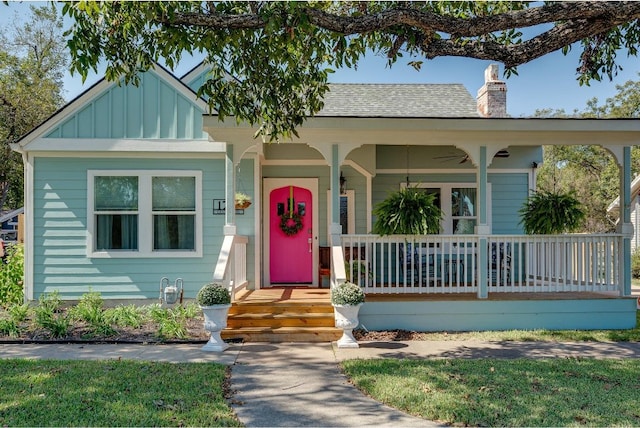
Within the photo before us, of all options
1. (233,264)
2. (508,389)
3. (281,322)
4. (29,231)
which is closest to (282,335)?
(281,322)

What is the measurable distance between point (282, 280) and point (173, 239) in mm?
2374

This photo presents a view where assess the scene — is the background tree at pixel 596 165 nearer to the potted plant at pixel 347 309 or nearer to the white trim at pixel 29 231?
the potted plant at pixel 347 309

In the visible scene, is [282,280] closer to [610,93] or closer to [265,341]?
[265,341]

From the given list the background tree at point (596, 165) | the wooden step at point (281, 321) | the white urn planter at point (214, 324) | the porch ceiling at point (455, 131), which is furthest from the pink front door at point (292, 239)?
the background tree at point (596, 165)

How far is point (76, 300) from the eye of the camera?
27.5 feet

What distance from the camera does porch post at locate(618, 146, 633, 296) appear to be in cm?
745

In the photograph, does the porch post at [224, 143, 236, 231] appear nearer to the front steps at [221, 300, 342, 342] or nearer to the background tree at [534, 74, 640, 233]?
the front steps at [221, 300, 342, 342]

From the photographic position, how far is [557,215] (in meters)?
7.46

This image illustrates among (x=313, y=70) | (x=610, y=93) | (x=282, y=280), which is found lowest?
(x=282, y=280)

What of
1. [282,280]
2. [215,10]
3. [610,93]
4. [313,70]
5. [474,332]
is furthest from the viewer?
[610,93]

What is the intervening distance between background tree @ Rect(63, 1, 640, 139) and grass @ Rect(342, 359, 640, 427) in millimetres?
3420

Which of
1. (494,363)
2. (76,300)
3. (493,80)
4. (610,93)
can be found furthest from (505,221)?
(610,93)

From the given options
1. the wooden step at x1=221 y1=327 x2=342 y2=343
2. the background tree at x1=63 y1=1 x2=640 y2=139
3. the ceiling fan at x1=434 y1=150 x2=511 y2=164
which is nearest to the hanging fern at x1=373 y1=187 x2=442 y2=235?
the wooden step at x1=221 y1=327 x2=342 y2=343

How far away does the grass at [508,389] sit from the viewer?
149 inches
